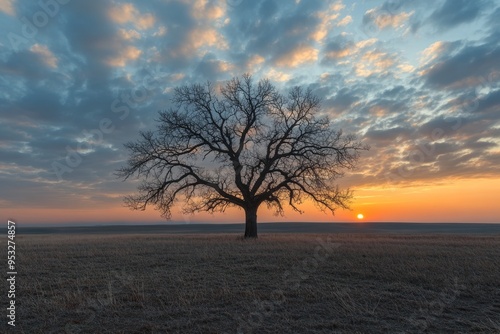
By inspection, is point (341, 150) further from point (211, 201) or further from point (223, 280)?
point (223, 280)

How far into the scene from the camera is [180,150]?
30.5 meters

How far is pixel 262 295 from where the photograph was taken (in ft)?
31.2

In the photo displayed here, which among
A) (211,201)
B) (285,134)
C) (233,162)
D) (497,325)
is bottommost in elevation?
(497,325)

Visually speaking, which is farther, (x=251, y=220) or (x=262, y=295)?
(x=251, y=220)

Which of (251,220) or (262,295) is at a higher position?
(251,220)

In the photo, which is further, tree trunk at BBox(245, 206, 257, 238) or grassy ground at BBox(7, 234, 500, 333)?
tree trunk at BBox(245, 206, 257, 238)

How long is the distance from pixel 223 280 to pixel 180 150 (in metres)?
20.0

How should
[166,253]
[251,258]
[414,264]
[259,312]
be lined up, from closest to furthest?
1. [259,312]
2. [414,264]
3. [251,258]
4. [166,253]

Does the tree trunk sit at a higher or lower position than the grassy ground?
higher

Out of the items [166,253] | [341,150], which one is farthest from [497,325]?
[341,150]

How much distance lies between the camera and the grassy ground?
24.4 feet

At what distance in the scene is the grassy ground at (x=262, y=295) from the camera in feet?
24.4

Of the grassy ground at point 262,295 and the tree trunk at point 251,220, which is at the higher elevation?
the tree trunk at point 251,220

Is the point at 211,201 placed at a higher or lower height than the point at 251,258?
higher
